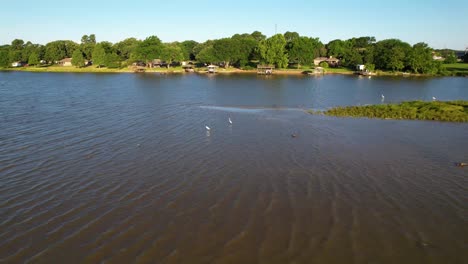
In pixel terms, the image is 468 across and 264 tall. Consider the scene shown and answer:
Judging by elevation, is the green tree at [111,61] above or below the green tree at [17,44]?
below

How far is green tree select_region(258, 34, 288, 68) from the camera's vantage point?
421 ft

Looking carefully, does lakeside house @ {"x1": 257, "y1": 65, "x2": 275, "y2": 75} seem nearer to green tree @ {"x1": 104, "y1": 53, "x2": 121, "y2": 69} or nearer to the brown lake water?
green tree @ {"x1": 104, "y1": 53, "x2": 121, "y2": 69}

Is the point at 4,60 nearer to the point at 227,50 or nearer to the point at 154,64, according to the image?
the point at 154,64

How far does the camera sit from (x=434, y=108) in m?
38.8

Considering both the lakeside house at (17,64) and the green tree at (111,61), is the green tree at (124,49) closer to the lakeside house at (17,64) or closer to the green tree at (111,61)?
the green tree at (111,61)

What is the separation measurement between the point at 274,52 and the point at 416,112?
94584 millimetres

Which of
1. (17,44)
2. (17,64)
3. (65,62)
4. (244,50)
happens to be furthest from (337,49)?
(17,44)

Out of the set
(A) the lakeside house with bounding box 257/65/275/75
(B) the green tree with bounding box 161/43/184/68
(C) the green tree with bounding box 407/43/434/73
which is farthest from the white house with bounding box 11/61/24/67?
(C) the green tree with bounding box 407/43/434/73

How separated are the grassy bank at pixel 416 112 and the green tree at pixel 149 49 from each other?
351ft

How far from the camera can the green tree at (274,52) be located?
128 metres

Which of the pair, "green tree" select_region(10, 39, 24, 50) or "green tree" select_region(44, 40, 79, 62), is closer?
"green tree" select_region(44, 40, 79, 62)

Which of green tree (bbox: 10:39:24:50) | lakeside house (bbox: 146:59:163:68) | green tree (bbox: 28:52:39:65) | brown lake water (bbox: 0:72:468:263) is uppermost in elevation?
green tree (bbox: 10:39:24:50)

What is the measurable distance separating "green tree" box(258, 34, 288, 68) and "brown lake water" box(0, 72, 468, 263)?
99687 millimetres

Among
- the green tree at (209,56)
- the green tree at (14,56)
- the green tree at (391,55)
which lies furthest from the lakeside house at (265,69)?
the green tree at (14,56)
